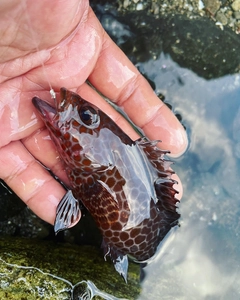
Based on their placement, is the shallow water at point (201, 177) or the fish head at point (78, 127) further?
the shallow water at point (201, 177)

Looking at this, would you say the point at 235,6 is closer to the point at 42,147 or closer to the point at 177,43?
the point at 177,43

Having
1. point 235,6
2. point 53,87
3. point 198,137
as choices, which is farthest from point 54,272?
point 235,6

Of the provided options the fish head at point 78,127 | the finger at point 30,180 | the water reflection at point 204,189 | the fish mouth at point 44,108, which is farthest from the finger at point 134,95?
the finger at point 30,180

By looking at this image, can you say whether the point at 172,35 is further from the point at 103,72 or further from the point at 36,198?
the point at 36,198

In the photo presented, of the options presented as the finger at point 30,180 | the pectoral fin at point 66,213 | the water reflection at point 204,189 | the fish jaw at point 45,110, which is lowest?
the water reflection at point 204,189

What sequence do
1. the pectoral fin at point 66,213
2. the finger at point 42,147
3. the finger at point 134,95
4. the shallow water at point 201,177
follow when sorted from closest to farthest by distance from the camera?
the pectoral fin at point 66,213 < the finger at point 42,147 < the finger at point 134,95 < the shallow water at point 201,177

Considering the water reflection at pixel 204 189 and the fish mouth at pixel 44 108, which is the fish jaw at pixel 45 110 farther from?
the water reflection at pixel 204 189

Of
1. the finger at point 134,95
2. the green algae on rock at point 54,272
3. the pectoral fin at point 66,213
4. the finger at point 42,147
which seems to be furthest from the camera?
the finger at point 134,95
